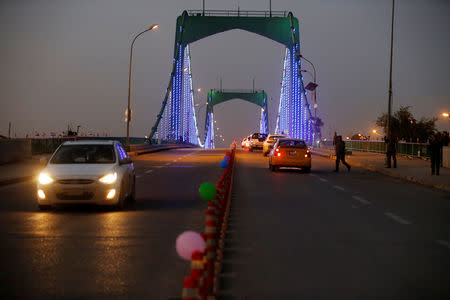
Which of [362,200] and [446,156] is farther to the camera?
[446,156]

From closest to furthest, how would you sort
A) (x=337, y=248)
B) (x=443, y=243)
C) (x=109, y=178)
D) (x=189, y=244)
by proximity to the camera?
(x=189, y=244)
(x=337, y=248)
(x=443, y=243)
(x=109, y=178)

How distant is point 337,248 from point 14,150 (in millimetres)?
26553

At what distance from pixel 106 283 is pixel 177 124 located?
76.6m

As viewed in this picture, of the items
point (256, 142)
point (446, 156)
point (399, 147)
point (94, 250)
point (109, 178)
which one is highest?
point (399, 147)

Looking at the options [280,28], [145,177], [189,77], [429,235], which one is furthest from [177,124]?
[429,235]

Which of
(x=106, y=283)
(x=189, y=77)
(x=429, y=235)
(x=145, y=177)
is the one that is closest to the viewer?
(x=106, y=283)

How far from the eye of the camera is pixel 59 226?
1088 cm

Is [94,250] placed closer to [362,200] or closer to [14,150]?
[362,200]

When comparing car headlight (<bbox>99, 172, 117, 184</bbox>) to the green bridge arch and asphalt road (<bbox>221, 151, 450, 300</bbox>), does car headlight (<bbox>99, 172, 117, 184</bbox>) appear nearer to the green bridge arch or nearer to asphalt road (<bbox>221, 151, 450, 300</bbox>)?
asphalt road (<bbox>221, 151, 450, 300</bbox>)

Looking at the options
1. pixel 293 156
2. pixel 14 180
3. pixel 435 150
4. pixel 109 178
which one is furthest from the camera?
pixel 293 156

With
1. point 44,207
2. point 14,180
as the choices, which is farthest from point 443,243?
point 14,180

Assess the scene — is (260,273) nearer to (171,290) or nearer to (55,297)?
(171,290)

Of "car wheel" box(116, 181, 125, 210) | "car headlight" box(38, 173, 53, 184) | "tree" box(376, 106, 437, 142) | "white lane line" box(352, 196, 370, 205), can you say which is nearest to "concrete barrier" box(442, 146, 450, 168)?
"white lane line" box(352, 196, 370, 205)

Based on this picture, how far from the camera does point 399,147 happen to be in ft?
156
